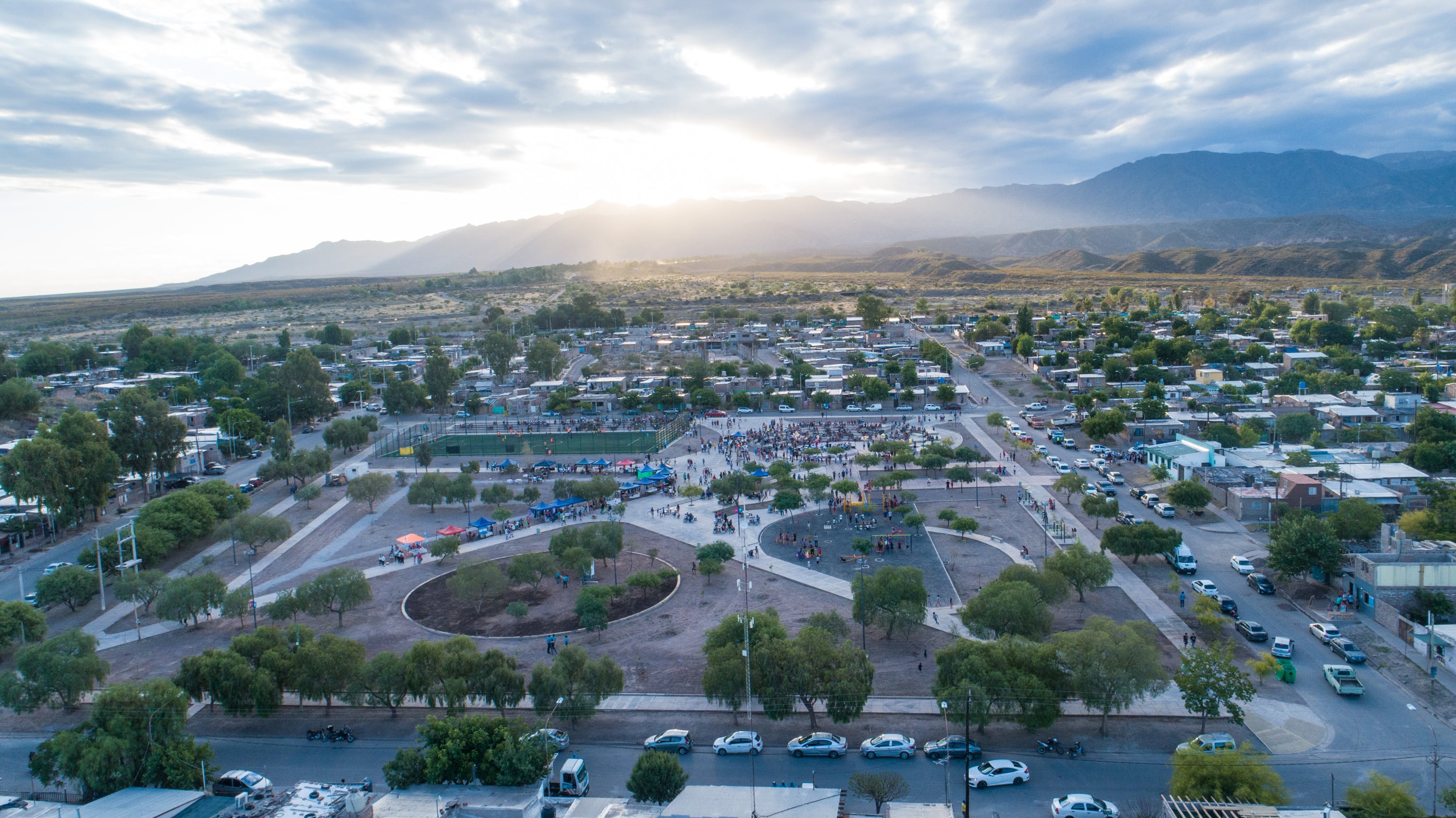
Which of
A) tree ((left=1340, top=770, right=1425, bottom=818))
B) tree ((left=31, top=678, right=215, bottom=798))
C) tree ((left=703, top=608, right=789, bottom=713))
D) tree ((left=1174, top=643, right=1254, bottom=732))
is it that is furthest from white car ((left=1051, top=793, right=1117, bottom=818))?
tree ((left=31, top=678, right=215, bottom=798))

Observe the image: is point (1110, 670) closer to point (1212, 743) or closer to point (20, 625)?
point (1212, 743)

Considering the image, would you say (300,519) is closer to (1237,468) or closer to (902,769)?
(902,769)

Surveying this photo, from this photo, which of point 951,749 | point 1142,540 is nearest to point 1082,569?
point 1142,540

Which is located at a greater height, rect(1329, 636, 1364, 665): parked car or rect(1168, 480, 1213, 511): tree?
rect(1168, 480, 1213, 511): tree

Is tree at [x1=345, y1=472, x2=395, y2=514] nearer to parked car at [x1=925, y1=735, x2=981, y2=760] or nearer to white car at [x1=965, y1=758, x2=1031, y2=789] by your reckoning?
parked car at [x1=925, y1=735, x2=981, y2=760]

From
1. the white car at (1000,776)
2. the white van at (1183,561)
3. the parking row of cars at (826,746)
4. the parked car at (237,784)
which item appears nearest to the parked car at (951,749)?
the parking row of cars at (826,746)

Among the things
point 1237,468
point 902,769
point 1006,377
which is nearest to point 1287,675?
point 902,769

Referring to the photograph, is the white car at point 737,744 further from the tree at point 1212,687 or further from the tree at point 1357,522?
the tree at point 1357,522
